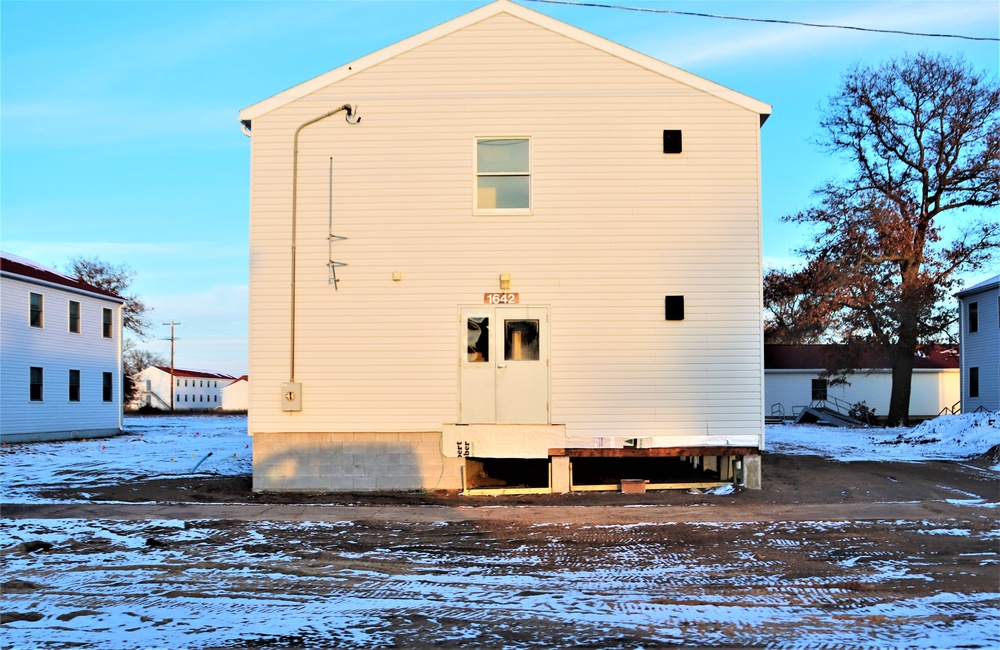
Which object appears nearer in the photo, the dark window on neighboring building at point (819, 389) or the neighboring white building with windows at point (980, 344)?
the neighboring white building with windows at point (980, 344)

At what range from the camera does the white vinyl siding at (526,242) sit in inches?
489

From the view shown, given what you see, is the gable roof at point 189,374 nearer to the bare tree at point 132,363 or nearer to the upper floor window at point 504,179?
the bare tree at point 132,363

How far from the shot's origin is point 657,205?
1255cm

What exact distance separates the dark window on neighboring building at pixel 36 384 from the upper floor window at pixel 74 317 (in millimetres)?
2349

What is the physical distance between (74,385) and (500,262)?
23.1 m

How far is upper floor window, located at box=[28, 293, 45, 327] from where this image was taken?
87.1ft

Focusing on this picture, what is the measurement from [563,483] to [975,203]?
90.1ft

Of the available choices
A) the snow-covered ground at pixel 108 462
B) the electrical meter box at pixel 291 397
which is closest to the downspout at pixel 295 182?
the electrical meter box at pixel 291 397

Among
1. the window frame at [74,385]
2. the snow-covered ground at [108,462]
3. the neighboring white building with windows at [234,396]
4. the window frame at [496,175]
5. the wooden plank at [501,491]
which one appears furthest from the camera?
the neighboring white building with windows at [234,396]

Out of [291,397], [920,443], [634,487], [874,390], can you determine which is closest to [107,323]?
[291,397]

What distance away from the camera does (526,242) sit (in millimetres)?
12547

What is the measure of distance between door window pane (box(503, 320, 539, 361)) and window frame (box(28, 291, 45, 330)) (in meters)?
21.0

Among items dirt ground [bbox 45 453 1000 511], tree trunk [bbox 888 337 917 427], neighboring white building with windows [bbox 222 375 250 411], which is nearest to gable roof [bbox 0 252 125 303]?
dirt ground [bbox 45 453 1000 511]

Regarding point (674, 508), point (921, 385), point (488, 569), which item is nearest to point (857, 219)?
point (921, 385)
